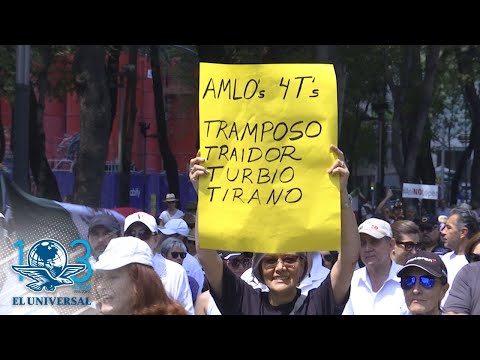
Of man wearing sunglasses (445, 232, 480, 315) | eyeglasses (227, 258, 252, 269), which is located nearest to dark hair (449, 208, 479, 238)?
eyeglasses (227, 258, 252, 269)

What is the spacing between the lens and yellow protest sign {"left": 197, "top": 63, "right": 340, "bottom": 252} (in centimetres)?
377

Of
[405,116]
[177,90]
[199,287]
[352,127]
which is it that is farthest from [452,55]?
[199,287]

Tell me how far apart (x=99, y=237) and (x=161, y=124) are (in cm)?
1623

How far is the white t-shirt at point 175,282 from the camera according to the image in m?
5.68

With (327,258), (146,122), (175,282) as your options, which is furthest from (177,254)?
(146,122)

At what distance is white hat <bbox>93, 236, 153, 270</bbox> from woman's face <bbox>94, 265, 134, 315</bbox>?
0.03 meters

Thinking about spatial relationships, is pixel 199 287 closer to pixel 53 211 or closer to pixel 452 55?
pixel 53 211

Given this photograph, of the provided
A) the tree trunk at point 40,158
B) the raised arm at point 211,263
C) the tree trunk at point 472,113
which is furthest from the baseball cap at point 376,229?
the tree trunk at point 472,113

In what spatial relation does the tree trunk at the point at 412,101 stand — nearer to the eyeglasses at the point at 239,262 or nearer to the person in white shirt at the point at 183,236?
the person in white shirt at the point at 183,236

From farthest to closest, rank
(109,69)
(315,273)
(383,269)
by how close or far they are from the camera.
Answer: (109,69) → (315,273) → (383,269)

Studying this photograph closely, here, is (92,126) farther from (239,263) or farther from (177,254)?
(239,263)

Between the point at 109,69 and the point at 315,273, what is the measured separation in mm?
14218

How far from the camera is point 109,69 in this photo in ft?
A: 64.4

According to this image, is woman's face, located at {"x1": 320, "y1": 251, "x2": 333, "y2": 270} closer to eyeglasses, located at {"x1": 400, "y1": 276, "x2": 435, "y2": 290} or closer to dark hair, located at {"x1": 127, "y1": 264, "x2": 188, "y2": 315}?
eyeglasses, located at {"x1": 400, "y1": 276, "x2": 435, "y2": 290}
